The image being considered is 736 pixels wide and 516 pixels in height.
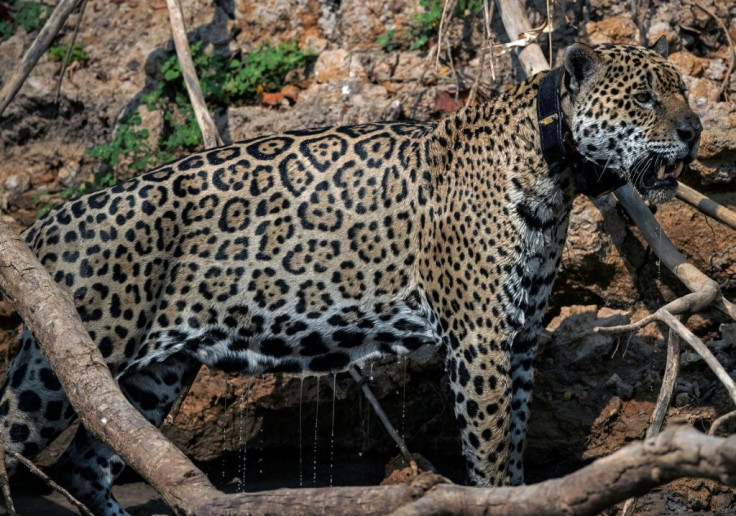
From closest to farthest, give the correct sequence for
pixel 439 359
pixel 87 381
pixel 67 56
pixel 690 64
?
pixel 87 381 → pixel 439 359 → pixel 690 64 → pixel 67 56

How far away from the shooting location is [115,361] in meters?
7.05

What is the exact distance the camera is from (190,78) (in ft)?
31.6

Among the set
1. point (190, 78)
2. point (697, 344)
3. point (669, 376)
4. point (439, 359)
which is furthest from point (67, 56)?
point (697, 344)

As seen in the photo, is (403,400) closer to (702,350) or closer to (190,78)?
(702,350)

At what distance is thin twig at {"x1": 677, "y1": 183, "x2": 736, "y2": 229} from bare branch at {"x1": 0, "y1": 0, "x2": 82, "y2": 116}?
536 centimetres

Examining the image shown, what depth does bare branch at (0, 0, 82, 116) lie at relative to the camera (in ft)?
31.8

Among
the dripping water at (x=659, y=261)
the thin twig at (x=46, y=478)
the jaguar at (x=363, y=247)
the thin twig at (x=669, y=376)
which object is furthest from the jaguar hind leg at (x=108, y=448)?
the dripping water at (x=659, y=261)

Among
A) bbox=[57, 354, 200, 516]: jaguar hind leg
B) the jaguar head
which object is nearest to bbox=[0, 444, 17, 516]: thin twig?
bbox=[57, 354, 200, 516]: jaguar hind leg

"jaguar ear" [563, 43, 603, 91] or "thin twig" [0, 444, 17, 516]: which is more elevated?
"jaguar ear" [563, 43, 603, 91]

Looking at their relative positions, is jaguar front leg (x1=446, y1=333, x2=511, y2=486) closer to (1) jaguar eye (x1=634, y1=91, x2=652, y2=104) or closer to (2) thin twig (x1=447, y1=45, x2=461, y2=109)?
(1) jaguar eye (x1=634, y1=91, x2=652, y2=104)

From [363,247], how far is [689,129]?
7.10 ft

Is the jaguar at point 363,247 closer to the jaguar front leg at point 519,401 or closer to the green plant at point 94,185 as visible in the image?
the jaguar front leg at point 519,401

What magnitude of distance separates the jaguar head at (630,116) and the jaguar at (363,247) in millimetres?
12

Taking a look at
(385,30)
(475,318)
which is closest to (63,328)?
(475,318)
